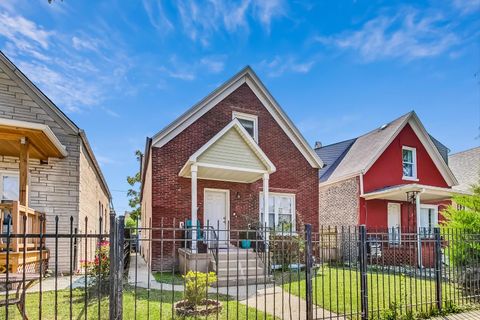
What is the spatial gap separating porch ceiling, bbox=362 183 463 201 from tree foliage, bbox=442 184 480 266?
5.29 m

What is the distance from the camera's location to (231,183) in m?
14.4

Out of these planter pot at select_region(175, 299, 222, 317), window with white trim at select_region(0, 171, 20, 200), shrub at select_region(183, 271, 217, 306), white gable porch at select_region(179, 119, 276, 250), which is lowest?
planter pot at select_region(175, 299, 222, 317)

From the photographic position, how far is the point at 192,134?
14039mm

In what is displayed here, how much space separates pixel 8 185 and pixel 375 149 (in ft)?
50.7

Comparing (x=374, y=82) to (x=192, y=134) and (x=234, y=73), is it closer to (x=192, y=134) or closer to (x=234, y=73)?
(x=234, y=73)

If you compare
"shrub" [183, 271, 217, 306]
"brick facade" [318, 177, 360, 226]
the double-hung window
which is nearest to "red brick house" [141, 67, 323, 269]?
"brick facade" [318, 177, 360, 226]

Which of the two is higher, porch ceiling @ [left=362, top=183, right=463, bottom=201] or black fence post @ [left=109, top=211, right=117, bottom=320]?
porch ceiling @ [left=362, top=183, right=463, bottom=201]

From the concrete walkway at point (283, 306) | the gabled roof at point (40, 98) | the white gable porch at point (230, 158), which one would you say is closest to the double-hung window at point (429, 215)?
the white gable porch at point (230, 158)

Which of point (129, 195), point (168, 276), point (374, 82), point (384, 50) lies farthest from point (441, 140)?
point (129, 195)

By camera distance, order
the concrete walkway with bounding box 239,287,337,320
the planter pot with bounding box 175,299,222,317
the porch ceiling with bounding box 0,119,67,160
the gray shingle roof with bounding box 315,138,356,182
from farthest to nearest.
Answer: the gray shingle roof with bounding box 315,138,356,182 < the porch ceiling with bounding box 0,119,67,160 < the concrete walkway with bounding box 239,287,337,320 < the planter pot with bounding box 175,299,222,317

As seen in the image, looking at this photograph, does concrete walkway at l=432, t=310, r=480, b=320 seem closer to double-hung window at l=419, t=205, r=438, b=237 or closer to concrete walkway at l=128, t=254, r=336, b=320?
concrete walkway at l=128, t=254, r=336, b=320

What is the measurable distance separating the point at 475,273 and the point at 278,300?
510 centimetres

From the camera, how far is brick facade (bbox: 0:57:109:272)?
411 inches

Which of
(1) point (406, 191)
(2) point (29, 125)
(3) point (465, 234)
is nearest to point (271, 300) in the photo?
(3) point (465, 234)
